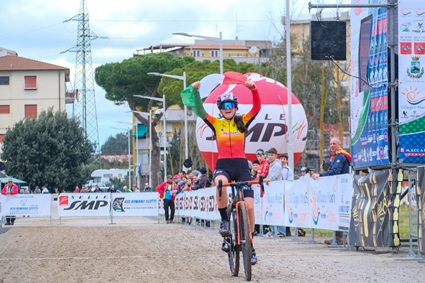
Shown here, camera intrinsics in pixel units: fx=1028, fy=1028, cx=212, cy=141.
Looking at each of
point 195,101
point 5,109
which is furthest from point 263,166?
point 5,109

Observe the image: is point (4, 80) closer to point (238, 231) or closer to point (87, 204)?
point (87, 204)

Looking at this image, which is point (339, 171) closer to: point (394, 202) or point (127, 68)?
point (394, 202)

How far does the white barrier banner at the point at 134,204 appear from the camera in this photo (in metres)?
40.6

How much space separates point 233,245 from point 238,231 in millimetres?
385

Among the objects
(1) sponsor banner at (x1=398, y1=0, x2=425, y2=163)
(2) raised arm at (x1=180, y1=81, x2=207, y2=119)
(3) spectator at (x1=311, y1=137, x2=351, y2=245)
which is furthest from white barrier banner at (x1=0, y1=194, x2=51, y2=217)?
(2) raised arm at (x1=180, y1=81, x2=207, y2=119)

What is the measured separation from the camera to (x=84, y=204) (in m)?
40.8

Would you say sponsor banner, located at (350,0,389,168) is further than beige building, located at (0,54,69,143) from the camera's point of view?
No

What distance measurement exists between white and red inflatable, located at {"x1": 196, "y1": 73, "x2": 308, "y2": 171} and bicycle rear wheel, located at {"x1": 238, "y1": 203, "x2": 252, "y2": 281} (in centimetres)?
2280

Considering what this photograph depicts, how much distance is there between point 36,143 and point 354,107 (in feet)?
219

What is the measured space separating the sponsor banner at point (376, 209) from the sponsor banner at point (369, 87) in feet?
2.14

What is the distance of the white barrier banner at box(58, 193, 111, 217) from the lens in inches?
1597

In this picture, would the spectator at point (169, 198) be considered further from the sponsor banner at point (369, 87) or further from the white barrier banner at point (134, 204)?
the sponsor banner at point (369, 87)

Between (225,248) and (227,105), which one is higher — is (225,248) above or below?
below

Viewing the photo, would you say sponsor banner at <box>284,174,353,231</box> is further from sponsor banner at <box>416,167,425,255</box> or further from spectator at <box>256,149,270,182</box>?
sponsor banner at <box>416,167,425,255</box>
